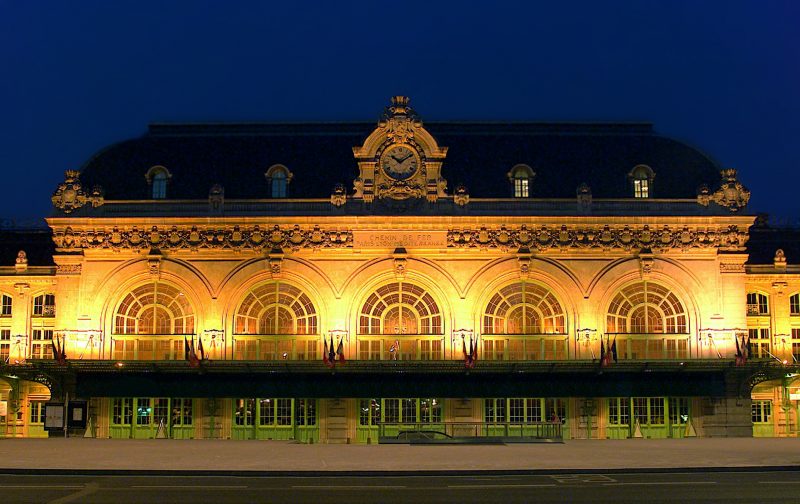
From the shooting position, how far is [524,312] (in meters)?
57.5

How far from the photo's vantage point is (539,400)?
56844 mm

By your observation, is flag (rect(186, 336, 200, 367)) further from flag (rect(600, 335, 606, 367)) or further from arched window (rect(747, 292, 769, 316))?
arched window (rect(747, 292, 769, 316))

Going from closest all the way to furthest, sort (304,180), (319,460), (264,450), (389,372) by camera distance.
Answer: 1. (319,460)
2. (264,450)
3. (389,372)
4. (304,180)

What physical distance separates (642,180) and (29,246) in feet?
118

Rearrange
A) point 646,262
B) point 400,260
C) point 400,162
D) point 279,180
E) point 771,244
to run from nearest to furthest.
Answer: point 400,260, point 646,262, point 400,162, point 279,180, point 771,244

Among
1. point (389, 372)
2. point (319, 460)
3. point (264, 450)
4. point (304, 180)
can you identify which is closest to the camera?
point (319, 460)

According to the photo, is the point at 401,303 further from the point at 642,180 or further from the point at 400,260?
the point at 642,180

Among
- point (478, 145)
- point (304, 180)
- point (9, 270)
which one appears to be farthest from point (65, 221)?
point (478, 145)

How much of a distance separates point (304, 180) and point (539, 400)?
679 inches

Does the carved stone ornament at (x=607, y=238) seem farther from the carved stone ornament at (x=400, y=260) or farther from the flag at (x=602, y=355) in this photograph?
the flag at (x=602, y=355)

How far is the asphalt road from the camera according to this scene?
25.3 m

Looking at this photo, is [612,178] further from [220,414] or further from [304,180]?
[220,414]

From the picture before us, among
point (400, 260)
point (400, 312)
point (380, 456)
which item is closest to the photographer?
point (380, 456)

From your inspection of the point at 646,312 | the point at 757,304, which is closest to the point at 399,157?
the point at 646,312
